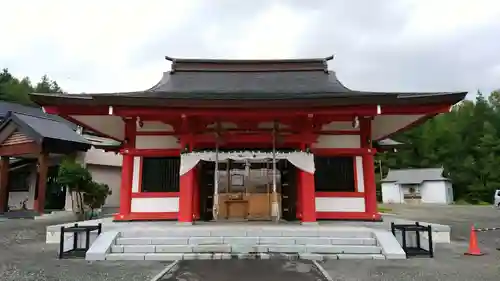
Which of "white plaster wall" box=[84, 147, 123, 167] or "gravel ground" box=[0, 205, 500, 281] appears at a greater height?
"white plaster wall" box=[84, 147, 123, 167]

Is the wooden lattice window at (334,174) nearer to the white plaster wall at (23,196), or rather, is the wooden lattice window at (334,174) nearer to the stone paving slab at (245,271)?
the stone paving slab at (245,271)

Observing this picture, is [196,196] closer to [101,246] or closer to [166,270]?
[101,246]

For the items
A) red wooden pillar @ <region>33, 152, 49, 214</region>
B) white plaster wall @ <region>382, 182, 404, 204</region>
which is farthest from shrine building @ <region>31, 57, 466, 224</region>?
white plaster wall @ <region>382, 182, 404, 204</region>

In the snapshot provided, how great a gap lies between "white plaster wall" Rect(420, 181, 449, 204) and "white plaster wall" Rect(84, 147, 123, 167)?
33.6 metres

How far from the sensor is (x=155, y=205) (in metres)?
9.40

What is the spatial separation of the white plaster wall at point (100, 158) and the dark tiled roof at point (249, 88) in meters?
9.92

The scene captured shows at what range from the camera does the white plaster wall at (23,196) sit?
750 inches

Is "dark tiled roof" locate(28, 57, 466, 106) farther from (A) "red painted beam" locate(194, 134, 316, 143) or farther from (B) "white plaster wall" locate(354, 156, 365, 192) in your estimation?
(B) "white plaster wall" locate(354, 156, 365, 192)

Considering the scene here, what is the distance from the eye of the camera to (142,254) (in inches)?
268

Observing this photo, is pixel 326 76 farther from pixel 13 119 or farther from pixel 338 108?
pixel 13 119

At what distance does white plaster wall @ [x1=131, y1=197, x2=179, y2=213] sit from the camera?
9.37 metres

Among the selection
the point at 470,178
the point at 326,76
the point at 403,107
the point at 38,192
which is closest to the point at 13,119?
the point at 38,192

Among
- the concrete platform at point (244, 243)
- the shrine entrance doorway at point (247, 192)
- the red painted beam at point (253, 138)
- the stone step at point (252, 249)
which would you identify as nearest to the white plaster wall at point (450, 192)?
the shrine entrance doorway at point (247, 192)

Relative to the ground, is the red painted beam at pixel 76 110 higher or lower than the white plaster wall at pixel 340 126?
higher
